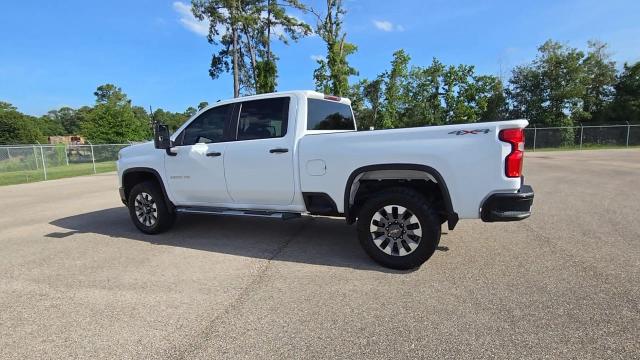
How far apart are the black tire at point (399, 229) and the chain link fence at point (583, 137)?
1298 inches

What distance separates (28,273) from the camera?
450 centimetres

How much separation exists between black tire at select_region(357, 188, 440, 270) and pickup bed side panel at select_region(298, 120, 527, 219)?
1.07 ft

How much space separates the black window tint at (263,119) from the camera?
4.99 meters

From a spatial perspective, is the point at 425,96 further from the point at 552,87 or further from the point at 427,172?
the point at 427,172

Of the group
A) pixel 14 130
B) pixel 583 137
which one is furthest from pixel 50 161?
pixel 14 130

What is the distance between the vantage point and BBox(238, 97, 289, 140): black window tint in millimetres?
4988

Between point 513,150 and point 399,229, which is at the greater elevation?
point 513,150

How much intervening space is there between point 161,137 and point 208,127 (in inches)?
27.0

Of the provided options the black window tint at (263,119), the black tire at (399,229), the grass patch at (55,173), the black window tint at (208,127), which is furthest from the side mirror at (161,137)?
the grass patch at (55,173)

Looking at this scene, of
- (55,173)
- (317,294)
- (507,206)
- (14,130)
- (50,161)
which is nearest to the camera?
(317,294)

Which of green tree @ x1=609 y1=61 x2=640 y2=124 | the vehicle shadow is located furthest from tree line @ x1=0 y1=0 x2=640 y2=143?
the vehicle shadow

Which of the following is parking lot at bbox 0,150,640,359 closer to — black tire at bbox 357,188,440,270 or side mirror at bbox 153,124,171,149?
black tire at bbox 357,188,440,270

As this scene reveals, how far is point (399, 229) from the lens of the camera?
4.19 metres

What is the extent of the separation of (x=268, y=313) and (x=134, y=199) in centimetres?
392
